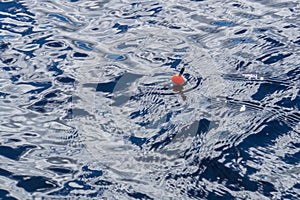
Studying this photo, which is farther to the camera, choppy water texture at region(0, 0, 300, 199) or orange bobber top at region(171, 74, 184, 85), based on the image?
orange bobber top at region(171, 74, 184, 85)

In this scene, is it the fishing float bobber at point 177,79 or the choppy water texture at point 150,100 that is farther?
the fishing float bobber at point 177,79

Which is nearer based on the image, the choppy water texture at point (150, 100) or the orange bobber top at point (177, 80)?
the choppy water texture at point (150, 100)

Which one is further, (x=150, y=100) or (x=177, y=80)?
(x=177, y=80)

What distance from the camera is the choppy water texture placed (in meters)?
3.57

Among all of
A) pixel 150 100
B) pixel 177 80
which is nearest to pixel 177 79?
pixel 177 80

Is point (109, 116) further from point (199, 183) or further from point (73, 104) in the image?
point (199, 183)

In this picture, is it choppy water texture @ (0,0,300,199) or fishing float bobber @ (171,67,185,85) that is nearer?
choppy water texture @ (0,0,300,199)

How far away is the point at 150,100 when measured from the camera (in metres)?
4.39

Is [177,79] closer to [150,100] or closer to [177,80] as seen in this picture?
[177,80]

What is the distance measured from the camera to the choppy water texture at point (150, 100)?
11.7ft

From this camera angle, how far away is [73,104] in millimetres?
4371

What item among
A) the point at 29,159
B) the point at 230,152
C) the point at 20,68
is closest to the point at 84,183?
the point at 29,159

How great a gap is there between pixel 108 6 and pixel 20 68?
5.50 feet

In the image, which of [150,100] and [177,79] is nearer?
[150,100]
